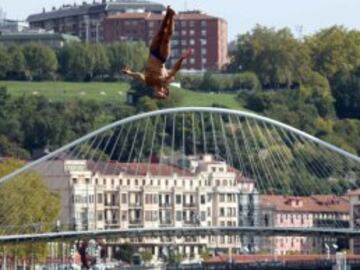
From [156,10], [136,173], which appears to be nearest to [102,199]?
[136,173]

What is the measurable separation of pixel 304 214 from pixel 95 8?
272 ft

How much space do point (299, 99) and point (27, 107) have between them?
15279 mm

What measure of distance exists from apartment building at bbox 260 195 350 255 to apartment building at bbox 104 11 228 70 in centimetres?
5760

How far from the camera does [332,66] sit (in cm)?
15075

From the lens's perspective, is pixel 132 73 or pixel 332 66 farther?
pixel 332 66

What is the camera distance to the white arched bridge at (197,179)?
326 feet

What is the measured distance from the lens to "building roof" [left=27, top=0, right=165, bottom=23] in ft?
612

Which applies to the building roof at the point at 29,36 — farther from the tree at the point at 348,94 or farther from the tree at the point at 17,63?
the tree at the point at 348,94

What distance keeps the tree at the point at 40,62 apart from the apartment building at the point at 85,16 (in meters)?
28.1

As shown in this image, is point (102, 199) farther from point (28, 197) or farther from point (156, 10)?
point (156, 10)

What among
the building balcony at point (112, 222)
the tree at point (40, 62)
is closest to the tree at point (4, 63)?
the tree at point (40, 62)

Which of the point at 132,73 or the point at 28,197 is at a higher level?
the point at 132,73

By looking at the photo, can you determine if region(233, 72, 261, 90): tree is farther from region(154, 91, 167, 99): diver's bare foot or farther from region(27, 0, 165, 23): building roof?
region(154, 91, 167, 99): diver's bare foot

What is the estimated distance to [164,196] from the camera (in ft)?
383
